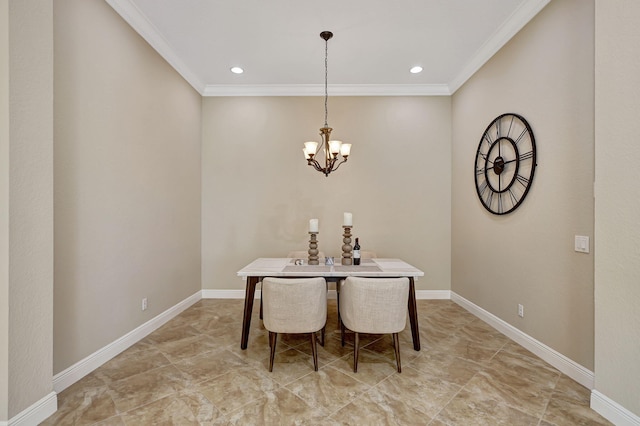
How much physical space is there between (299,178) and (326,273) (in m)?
1.99

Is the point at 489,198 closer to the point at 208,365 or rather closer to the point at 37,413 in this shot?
the point at 208,365

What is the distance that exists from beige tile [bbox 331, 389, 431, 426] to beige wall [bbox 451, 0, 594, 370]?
1.35m

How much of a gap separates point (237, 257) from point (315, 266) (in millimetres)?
1832

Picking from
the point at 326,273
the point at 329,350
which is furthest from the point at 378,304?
the point at 329,350

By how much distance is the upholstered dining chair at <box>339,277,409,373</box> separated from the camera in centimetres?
208

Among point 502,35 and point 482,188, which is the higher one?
point 502,35

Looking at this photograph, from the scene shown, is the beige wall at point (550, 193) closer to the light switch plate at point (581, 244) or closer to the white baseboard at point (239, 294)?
the light switch plate at point (581, 244)

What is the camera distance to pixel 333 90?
4.02m

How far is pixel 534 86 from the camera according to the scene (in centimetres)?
246

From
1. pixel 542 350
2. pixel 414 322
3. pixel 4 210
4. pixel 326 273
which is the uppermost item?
pixel 4 210

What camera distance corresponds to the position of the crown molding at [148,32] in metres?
2.42

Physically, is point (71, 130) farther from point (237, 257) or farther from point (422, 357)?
point (422, 357)

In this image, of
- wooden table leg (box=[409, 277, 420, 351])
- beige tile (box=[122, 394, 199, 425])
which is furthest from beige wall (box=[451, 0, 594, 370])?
beige tile (box=[122, 394, 199, 425])

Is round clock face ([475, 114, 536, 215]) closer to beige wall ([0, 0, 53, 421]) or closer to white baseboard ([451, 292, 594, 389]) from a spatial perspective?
white baseboard ([451, 292, 594, 389])
